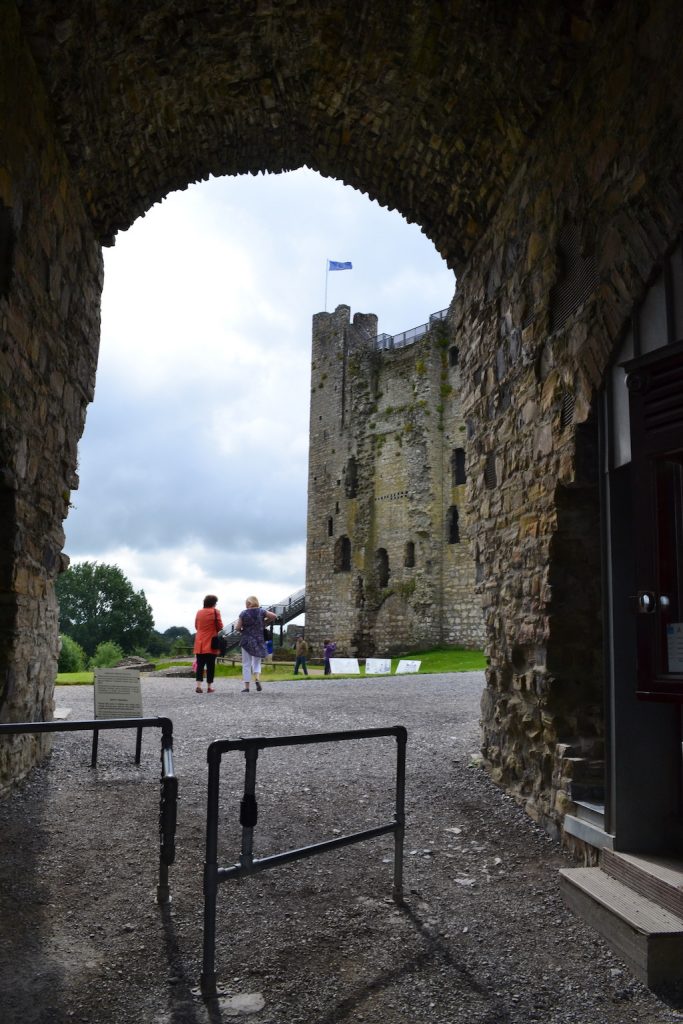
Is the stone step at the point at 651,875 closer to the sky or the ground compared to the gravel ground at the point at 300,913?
closer to the sky

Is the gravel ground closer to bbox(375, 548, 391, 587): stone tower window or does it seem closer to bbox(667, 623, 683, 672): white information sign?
bbox(667, 623, 683, 672): white information sign

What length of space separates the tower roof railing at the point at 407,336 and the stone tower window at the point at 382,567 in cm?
829

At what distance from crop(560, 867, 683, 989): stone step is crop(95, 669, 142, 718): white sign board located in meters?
4.03

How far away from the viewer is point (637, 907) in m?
3.39

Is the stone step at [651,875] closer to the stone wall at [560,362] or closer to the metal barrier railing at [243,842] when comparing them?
the stone wall at [560,362]

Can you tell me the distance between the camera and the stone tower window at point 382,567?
3006 centimetres

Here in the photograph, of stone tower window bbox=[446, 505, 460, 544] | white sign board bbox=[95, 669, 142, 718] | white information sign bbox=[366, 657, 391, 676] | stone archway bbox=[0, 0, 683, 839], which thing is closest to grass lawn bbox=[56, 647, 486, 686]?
white information sign bbox=[366, 657, 391, 676]

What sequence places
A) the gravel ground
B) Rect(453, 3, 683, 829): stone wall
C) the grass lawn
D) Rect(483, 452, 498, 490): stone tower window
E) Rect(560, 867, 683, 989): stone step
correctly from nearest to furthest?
the gravel ground → Rect(560, 867, 683, 989): stone step → Rect(453, 3, 683, 829): stone wall → Rect(483, 452, 498, 490): stone tower window → the grass lawn

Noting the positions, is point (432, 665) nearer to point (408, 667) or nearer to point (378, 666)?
point (408, 667)

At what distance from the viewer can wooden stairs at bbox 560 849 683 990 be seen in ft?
10.2

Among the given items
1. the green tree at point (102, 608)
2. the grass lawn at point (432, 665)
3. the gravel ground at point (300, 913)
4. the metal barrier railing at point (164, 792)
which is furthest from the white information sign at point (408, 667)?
the green tree at point (102, 608)

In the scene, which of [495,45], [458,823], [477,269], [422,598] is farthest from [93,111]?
[422,598]

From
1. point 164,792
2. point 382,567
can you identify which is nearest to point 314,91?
point 164,792

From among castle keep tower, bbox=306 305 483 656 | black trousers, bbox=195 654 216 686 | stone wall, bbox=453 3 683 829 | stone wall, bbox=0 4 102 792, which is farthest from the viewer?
castle keep tower, bbox=306 305 483 656
